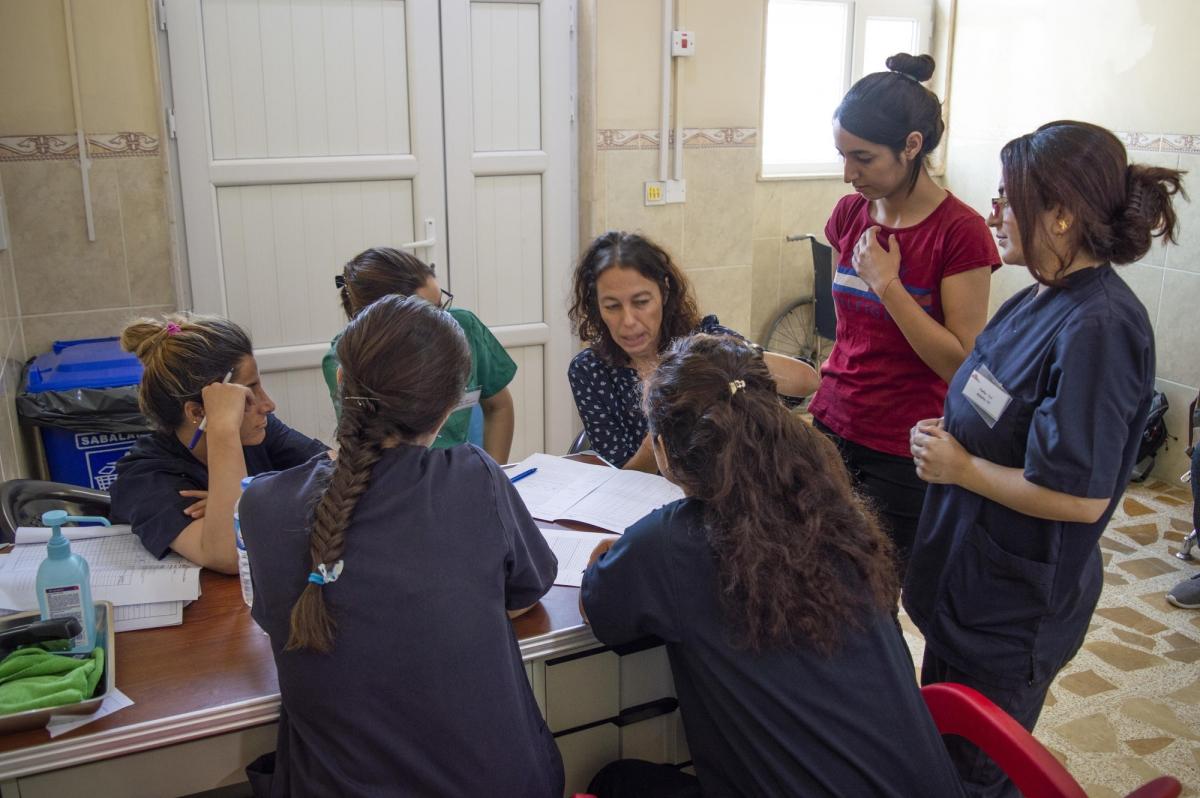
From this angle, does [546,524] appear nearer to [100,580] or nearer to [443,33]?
[100,580]

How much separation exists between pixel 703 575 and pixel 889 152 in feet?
3.79

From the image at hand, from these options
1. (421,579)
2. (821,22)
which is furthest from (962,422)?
(821,22)

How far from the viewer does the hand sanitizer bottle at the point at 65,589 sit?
141 cm

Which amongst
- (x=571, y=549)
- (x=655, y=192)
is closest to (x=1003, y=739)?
(x=571, y=549)

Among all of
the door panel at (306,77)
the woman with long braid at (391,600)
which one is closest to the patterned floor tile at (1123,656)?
the woman with long braid at (391,600)

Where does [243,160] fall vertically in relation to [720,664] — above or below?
above

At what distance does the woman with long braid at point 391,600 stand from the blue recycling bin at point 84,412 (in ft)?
5.84

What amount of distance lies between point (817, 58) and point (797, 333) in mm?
1434

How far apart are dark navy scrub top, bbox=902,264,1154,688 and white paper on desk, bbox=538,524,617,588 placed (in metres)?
0.60

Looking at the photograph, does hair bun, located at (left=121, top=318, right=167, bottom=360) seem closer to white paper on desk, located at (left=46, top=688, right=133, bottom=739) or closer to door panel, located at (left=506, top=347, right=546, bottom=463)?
white paper on desk, located at (left=46, top=688, right=133, bottom=739)

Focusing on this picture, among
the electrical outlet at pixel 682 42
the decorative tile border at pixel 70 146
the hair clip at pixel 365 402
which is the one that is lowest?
the hair clip at pixel 365 402

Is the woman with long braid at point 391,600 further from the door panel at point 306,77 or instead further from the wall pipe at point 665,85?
the wall pipe at point 665,85

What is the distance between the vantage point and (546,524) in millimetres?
1932

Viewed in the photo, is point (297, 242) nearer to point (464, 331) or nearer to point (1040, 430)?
point (464, 331)
